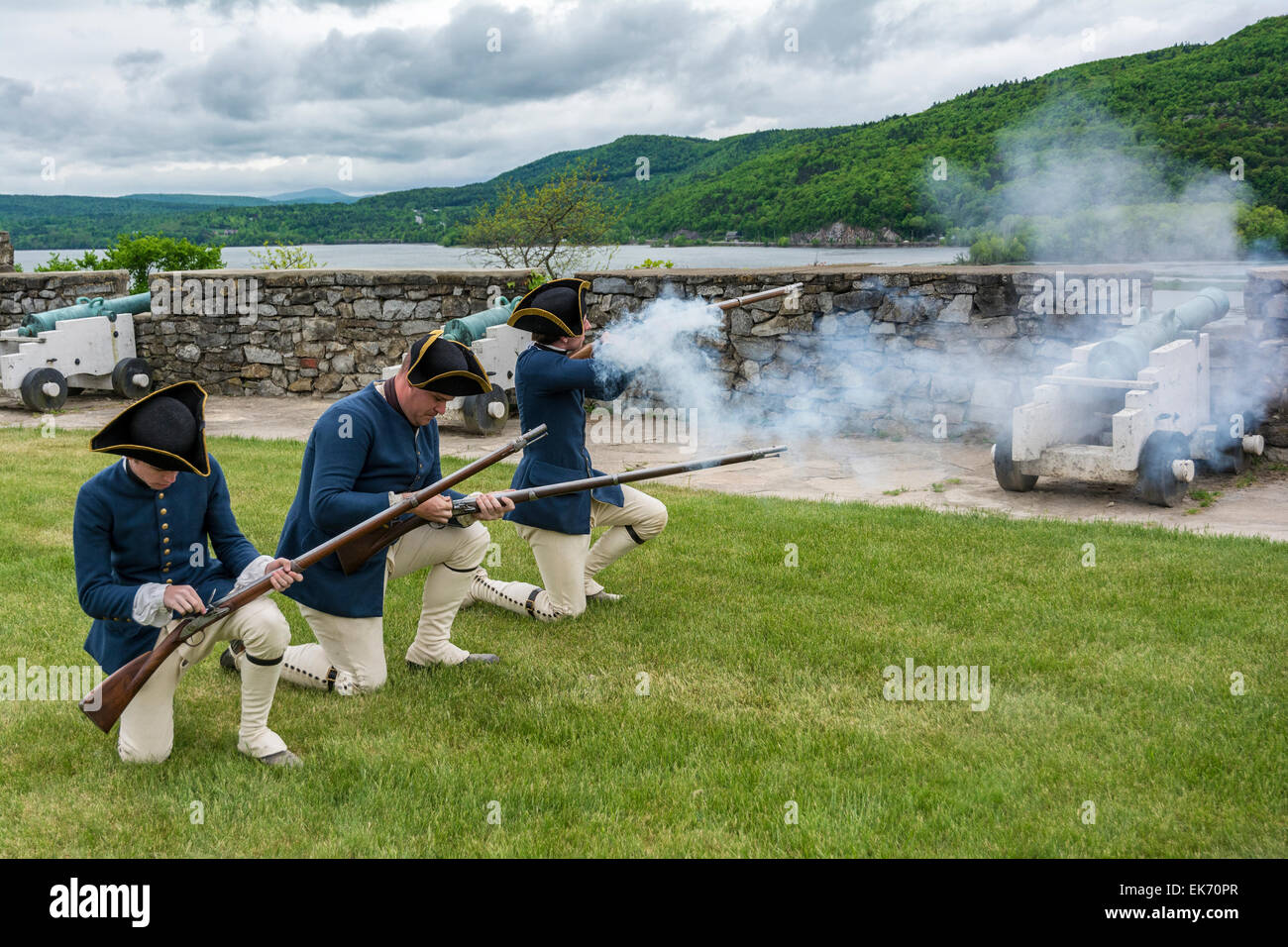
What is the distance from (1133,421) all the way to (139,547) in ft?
21.5

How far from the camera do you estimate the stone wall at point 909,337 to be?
9.97 metres

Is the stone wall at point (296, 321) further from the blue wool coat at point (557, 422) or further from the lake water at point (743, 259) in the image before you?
the blue wool coat at point (557, 422)

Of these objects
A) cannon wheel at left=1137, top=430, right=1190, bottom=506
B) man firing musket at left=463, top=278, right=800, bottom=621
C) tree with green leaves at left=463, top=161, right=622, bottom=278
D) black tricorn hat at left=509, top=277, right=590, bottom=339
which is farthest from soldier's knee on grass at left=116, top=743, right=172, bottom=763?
tree with green leaves at left=463, top=161, right=622, bottom=278

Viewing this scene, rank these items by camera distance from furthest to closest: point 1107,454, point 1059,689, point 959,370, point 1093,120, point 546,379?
point 1093,120 < point 959,370 < point 1107,454 < point 546,379 < point 1059,689

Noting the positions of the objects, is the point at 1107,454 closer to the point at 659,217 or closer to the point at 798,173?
the point at 798,173

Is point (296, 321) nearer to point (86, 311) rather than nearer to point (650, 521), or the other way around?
point (86, 311)

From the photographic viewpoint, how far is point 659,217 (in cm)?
1831

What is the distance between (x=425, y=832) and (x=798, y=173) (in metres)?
13.0

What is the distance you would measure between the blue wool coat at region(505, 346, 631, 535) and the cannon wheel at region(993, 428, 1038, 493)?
12.3ft

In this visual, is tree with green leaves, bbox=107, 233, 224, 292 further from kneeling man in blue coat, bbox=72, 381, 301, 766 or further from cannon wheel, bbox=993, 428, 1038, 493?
kneeling man in blue coat, bbox=72, 381, 301, 766

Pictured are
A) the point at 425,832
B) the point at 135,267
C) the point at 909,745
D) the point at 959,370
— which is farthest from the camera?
the point at 135,267

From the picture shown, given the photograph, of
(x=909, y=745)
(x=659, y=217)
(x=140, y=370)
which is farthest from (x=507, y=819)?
(x=659, y=217)

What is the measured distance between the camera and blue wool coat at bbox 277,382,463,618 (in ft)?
15.8

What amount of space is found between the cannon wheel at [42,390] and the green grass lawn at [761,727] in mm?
6882
